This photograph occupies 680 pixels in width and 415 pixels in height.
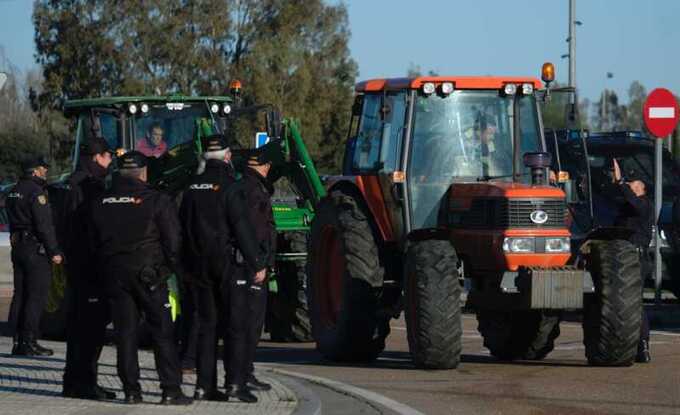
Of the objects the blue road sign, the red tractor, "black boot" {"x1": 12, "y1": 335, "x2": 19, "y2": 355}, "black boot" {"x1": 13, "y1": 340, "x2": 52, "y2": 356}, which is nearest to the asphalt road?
the red tractor

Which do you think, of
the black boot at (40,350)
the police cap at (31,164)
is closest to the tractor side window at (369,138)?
the police cap at (31,164)

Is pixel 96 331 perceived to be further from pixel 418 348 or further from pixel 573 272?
pixel 573 272

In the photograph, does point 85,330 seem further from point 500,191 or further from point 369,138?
point 369,138

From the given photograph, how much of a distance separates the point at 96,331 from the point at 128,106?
8.32 metres

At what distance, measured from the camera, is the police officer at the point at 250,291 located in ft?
37.1

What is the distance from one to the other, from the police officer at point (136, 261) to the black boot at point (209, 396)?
20 centimetres

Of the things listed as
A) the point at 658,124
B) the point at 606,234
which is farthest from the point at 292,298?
the point at 658,124

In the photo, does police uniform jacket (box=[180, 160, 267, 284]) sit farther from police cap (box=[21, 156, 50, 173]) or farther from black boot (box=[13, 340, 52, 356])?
police cap (box=[21, 156, 50, 173])

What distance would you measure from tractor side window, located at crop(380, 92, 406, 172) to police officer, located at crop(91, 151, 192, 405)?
14.3 ft

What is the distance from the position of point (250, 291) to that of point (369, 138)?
14.9ft

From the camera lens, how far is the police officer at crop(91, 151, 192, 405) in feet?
36.1

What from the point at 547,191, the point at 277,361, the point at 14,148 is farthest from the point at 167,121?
the point at 14,148

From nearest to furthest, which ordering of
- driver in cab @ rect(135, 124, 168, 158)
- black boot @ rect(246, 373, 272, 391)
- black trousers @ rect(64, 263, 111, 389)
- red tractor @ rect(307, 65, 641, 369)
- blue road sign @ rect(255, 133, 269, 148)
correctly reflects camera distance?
black trousers @ rect(64, 263, 111, 389) < black boot @ rect(246, 373, 272, 391) < red tractor @ rect(307, 65, 641, 369) < driver in cab @ rect(135, 124, 168, 158) < blue road sign @ rect(255, 133, 269, 148)

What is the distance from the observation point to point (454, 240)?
1477 centimetres
